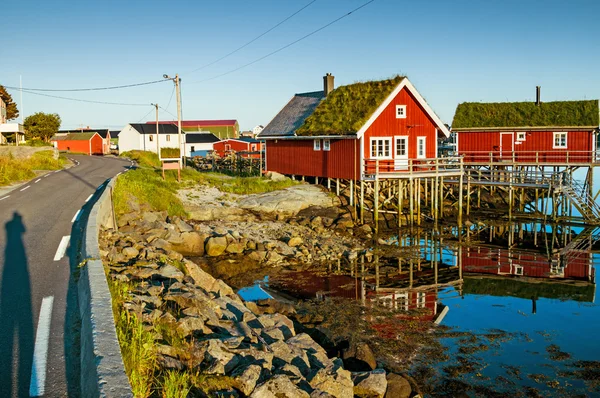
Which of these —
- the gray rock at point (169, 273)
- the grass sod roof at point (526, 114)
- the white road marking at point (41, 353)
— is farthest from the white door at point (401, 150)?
the white road marking at point (41, 353)

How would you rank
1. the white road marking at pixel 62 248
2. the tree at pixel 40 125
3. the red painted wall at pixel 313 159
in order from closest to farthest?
the white road marking at pixel 62 248 < the red painted wall at pixel 313 159 < the tree at pixel 40 125

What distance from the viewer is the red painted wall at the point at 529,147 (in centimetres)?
3612

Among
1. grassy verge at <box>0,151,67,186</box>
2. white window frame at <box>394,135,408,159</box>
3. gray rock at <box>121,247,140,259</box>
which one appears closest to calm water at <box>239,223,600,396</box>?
white window frame at <box>394,135,408,159</box>

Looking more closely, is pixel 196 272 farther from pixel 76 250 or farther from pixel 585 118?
pixel 585 118

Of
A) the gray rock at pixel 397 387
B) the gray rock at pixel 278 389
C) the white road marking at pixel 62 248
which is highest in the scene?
the white road marking at pixel 62 248

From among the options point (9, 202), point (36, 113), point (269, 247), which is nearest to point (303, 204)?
point (269, 247)

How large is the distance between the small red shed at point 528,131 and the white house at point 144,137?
41.6 meters

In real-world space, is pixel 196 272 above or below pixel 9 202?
below

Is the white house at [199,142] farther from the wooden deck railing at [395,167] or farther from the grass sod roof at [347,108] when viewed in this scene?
the wooden deck railing at [395,167]

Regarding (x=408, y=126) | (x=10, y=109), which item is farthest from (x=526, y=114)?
(x=10, y=109)

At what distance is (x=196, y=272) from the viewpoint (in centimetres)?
1362

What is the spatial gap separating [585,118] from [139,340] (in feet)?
120

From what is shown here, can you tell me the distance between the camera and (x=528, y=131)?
37.3 meters

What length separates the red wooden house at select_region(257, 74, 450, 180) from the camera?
29609mm
